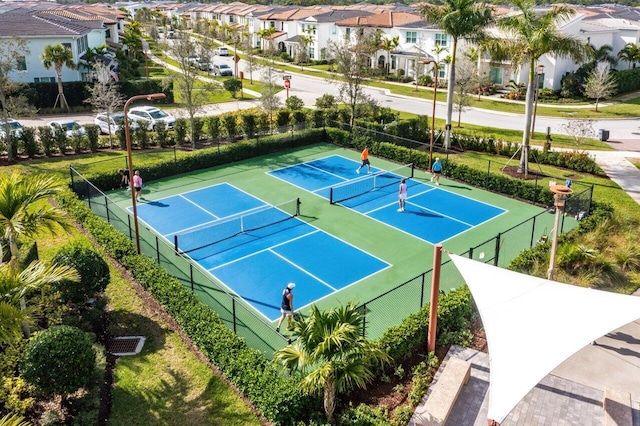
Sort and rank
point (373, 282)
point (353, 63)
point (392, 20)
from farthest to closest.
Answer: point (392, 20) < point (353, 63) < point (373, 282)

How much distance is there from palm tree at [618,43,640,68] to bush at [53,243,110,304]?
56691 mm

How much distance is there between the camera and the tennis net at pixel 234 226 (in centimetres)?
2100

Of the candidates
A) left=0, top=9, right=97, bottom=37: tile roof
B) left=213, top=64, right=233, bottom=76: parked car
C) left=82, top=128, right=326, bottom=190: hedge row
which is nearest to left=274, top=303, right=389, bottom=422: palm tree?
left=82, top=128, right=326, bottom=190: hedge row

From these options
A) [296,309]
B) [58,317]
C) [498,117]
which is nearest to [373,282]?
[296,309]

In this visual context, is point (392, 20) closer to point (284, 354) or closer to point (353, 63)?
point (353, 63)

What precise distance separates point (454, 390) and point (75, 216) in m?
16.3

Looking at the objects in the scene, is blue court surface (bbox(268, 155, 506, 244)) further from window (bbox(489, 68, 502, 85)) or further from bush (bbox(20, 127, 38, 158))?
window (bbox(489, 68, 502, 85))

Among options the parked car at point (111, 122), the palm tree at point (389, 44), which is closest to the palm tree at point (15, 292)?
the parked car at point (111, 122)

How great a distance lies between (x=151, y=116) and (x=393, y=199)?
19623 mm

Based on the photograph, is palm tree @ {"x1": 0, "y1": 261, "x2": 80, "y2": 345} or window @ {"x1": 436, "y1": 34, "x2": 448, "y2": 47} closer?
palm tree @ {"x1": 0, "y1": 261, "x2": 80, "y2": 345}

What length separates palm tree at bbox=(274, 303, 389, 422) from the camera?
1088 centimetres

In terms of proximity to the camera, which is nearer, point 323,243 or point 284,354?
point 284,354

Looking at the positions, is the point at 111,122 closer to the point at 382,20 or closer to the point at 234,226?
the point at 234,226

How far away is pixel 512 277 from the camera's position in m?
13.5
